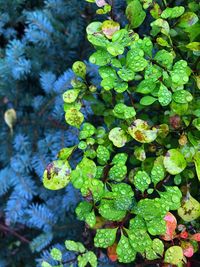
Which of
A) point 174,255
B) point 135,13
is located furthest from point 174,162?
point 135,13

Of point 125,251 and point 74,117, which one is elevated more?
point 74,117


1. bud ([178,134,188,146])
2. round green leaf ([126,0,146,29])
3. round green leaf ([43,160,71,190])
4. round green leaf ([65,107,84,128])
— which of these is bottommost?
bud ([178,134,188,146])

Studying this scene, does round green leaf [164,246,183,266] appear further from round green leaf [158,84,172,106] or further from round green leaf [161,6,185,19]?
round green leaf [161,6,185,19]

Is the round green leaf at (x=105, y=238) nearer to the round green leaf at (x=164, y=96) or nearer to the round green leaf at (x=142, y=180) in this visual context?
the round green leaf at (x=142, y=180)

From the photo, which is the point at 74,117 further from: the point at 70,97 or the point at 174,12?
the point at 174,12

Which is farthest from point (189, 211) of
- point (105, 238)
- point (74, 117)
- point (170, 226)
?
point (74, 117)

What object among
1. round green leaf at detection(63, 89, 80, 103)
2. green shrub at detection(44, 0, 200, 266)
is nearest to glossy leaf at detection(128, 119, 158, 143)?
green shrub at detection(44, 0, 200, 266)

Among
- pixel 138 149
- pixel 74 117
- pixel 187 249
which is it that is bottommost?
pixel 187 249

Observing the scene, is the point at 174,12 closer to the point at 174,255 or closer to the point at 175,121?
the point at 175,121
